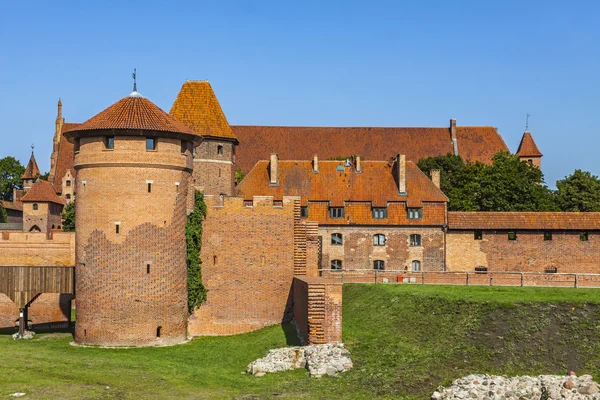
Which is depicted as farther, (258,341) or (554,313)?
(258,341)

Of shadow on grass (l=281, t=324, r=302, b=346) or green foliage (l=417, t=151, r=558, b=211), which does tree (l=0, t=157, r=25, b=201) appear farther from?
shadow on grass (l=281, t=324, r=302, b=346)

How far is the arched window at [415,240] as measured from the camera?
51.2 metres

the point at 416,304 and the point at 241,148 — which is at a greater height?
the point at 241,148

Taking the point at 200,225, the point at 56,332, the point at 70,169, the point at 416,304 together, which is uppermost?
the point at 70,169

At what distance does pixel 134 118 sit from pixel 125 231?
15.4 ft

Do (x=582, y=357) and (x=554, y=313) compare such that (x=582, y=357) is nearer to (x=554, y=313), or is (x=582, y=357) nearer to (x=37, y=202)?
(x=554, y=313)

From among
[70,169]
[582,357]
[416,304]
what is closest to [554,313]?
[582,357]

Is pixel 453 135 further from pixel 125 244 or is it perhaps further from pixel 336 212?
pixel 125 244

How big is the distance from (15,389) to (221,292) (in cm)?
1577

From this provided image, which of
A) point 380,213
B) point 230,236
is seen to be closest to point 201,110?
point 380,213

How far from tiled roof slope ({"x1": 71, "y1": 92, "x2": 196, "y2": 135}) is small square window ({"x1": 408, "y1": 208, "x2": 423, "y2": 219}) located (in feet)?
71.6

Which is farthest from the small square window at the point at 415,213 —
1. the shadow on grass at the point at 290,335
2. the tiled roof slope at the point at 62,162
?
the tiled roof slope at the point at 62,162

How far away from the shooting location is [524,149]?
85.7 meters

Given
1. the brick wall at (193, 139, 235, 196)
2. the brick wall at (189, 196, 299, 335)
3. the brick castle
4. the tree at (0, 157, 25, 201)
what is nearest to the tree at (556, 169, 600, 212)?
the brick castle
